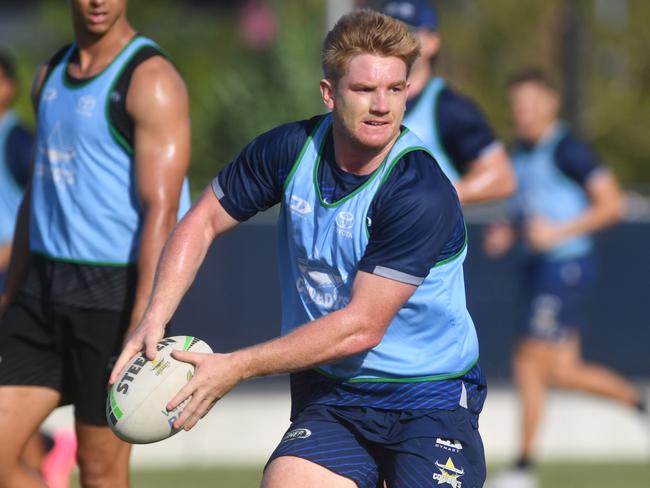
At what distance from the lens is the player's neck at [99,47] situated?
5457 millimetres

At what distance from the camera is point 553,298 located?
945 centimetres

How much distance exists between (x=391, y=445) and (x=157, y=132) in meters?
1.56

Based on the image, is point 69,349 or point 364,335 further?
point 69,349

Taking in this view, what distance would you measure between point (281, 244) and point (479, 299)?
590cm

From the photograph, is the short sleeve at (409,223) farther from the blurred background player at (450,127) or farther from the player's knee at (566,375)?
the player's knee at (566,375)

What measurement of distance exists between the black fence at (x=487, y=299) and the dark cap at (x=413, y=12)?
12.9ft

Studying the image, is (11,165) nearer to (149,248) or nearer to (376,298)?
(149,248)

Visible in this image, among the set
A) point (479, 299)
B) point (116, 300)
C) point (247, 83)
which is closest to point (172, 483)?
point (479, 299)

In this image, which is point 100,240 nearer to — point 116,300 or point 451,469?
point 116,300

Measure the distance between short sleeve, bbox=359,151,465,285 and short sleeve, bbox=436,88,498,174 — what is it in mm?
2046

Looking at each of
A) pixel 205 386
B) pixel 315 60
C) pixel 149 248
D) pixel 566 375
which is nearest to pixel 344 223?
pixel 205 386

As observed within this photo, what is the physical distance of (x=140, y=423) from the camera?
170 inches

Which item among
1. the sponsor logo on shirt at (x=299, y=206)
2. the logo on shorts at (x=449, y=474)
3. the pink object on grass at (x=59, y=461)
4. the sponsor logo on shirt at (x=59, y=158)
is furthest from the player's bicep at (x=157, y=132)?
the pink object on grass at (x=59, y=461)

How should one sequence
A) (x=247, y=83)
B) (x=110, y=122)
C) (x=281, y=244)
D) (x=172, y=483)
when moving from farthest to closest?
(x=247, y=83) → (x=172, y=483) → (x=110, y=122) → (x=281, y=244)
